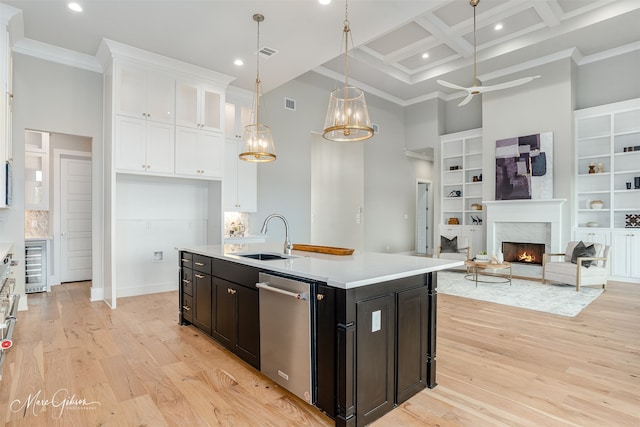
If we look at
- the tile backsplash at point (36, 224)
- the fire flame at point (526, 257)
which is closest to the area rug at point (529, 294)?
the fire flame at point (526, 257)

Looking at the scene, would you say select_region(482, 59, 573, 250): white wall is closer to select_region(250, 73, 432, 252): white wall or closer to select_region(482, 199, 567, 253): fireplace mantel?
select_region(482, 199, 567, 253): fireplace mantel

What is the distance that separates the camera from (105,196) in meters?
4.75

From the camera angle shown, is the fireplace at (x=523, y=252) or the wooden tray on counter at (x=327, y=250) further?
the fireplace at (x=523, y=252)

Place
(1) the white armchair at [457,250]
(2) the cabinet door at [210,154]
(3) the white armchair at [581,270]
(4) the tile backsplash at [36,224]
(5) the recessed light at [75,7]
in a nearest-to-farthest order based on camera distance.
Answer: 1. (5) the recessed light at [75,7]
2. (2) the cabinet door at [210,154]
3. (3) the white armchair at [581,270]
4. (4) the tile backsplash at [36,224]
5. (1) the white armchair at [457,250]

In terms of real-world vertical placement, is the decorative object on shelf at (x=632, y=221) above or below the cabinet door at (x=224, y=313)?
above

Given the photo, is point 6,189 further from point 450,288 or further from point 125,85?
point 450,288

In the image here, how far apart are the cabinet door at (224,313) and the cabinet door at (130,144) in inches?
97.7

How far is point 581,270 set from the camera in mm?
5258

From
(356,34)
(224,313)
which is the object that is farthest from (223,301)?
(356,34)

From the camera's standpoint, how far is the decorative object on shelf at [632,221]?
19.4ft

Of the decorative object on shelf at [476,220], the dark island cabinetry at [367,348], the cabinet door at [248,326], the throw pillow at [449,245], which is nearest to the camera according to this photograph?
the dark island cabinetry at [367,348]

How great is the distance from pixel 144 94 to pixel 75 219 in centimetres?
281

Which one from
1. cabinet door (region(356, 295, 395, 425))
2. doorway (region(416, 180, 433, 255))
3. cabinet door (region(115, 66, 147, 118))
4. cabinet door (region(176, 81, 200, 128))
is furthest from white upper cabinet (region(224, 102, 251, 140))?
doorway (region(416, 180, 433, 255))

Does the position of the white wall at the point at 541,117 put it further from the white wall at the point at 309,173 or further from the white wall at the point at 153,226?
the white wall at the point at 153,226
